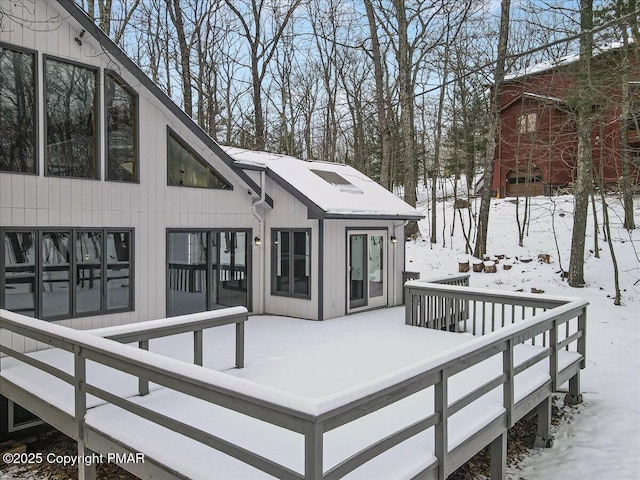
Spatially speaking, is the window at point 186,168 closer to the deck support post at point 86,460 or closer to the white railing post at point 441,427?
the deck support post at point 86,460

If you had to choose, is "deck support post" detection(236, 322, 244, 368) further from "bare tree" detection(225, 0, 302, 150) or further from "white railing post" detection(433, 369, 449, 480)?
"bare tree" detection(225, 0, 302, 150)

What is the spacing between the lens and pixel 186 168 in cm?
816

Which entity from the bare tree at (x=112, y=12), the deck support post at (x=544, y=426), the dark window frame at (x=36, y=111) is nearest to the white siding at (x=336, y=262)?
the deck support post at (x=544, y=426)

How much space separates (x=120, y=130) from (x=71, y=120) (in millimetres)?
718

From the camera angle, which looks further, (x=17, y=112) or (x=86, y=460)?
(x=17, y=112)

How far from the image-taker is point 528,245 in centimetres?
1580

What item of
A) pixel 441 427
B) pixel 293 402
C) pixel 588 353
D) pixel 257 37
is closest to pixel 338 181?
pixel 588 353

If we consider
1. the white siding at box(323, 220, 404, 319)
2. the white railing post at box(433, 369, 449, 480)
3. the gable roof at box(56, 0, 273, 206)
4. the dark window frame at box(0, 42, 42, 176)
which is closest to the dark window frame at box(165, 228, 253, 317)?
the gable roof at box(56, 0, 273, 206)

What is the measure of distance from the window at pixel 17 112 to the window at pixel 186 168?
2.08 m

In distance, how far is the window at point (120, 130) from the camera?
7.08 meters

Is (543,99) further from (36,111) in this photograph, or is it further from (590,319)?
(36,111)

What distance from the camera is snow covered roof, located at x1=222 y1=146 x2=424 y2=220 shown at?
8.81m

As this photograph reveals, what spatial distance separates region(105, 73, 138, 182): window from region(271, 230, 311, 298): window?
10.3 ft

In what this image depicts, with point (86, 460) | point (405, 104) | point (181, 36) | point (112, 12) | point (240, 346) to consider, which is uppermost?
point (112, 12)
